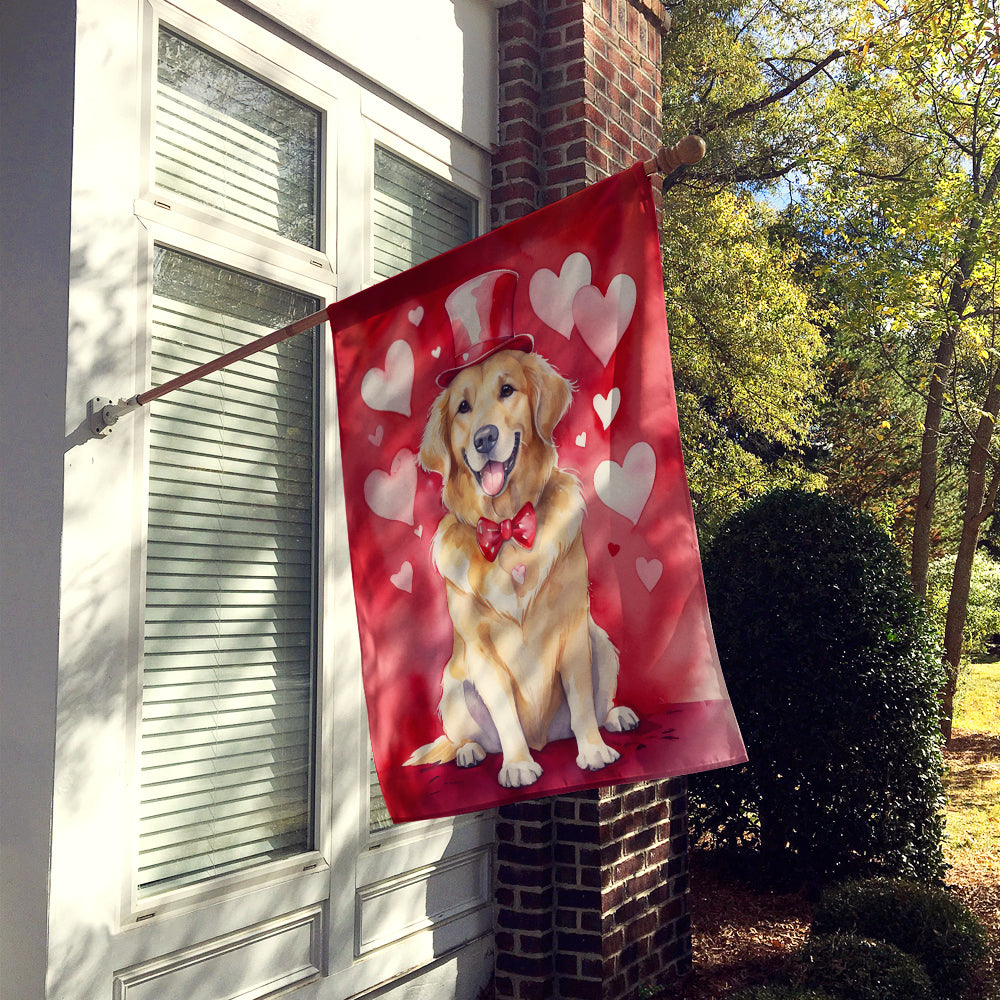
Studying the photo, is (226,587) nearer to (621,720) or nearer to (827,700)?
(621,720)

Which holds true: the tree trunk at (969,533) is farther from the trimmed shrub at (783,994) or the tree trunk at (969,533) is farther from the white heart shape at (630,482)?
the white heart shape at (630,482)

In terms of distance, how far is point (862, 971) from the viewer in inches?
164

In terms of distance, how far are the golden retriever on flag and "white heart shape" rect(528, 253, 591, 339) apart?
9 centimetres

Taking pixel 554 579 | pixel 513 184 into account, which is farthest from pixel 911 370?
pixel 554 579

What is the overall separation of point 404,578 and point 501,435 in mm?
459

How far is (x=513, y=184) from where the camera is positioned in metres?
4.77

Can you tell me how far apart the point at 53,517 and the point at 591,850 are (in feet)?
9.17

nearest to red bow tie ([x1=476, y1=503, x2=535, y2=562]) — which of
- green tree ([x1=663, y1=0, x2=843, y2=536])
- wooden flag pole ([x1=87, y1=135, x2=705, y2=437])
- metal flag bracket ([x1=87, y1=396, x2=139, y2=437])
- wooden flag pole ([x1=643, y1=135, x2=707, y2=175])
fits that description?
wooden flag pole ([x1=87, y1=135, x2=705, y2=437])

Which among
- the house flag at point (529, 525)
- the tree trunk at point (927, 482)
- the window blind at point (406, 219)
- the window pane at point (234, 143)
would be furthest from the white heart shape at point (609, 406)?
the tree trunk at point (927, 482)

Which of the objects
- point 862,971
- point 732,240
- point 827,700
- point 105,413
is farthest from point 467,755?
A: point 732,240

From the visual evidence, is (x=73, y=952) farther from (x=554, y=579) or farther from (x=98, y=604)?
(x=554, y=579)

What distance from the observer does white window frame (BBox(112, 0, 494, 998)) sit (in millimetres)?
3096

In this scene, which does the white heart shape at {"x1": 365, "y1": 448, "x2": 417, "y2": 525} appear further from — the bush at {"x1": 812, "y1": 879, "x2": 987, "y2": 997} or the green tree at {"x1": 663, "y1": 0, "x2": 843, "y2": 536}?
the green tree at {"x1": 663, "y1": 0, "x2": 843, "y2": 536}

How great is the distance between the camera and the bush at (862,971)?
4.13 m
